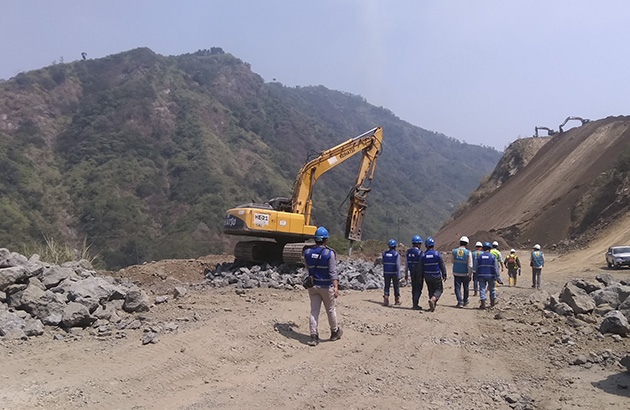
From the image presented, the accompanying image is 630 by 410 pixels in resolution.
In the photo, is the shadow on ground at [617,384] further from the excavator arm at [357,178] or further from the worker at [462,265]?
the excavator arm at [357,178]

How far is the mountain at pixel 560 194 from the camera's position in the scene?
3394 centimetres

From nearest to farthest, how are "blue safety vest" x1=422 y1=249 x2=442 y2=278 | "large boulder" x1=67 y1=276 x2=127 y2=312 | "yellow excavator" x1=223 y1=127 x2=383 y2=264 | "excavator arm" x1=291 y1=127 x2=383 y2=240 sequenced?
1. "large boulder" x1=67 y1=276 x2=127 y2=312
2. "blue safety vest" x1=422 y1=249 x2=442 y2=278
3. "yellow excavator" x1=223 y1=127 x2=383 y2=264
4. "excavator arm" x1=291 y1=127 x2=383 y2=240

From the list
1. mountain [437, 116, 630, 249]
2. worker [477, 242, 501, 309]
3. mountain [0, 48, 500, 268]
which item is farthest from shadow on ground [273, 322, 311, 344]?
mountain [0, 48, 500, 268]

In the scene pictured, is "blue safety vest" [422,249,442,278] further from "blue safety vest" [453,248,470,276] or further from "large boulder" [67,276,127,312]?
"large boulder" [67,276,127,312]

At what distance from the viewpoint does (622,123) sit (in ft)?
152

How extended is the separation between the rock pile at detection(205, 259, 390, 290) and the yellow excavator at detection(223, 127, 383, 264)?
439 mm

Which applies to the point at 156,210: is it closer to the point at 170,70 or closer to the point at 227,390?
the point at 170,70

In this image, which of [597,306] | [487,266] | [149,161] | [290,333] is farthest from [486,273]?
[149,161]

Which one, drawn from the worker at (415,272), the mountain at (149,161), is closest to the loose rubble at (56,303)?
the worker at (415,272)

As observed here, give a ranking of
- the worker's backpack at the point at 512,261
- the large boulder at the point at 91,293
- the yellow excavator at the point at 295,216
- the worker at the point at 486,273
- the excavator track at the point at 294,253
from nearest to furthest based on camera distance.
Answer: the large boulder at the point at 91,293 < the worker at the point at 486,273 < the excavator track at the point at 294,253 < the yellow excavator at the point at 295,216 < the worker's backpack at the point at 512,261

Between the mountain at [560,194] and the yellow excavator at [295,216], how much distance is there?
1898 cm

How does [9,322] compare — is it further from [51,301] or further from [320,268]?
[320,268]

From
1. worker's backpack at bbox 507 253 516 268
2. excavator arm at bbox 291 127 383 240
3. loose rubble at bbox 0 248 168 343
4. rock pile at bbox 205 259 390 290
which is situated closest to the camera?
loose rubble at bbox 0 248 168 343

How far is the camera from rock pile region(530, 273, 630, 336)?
31.7 ft
